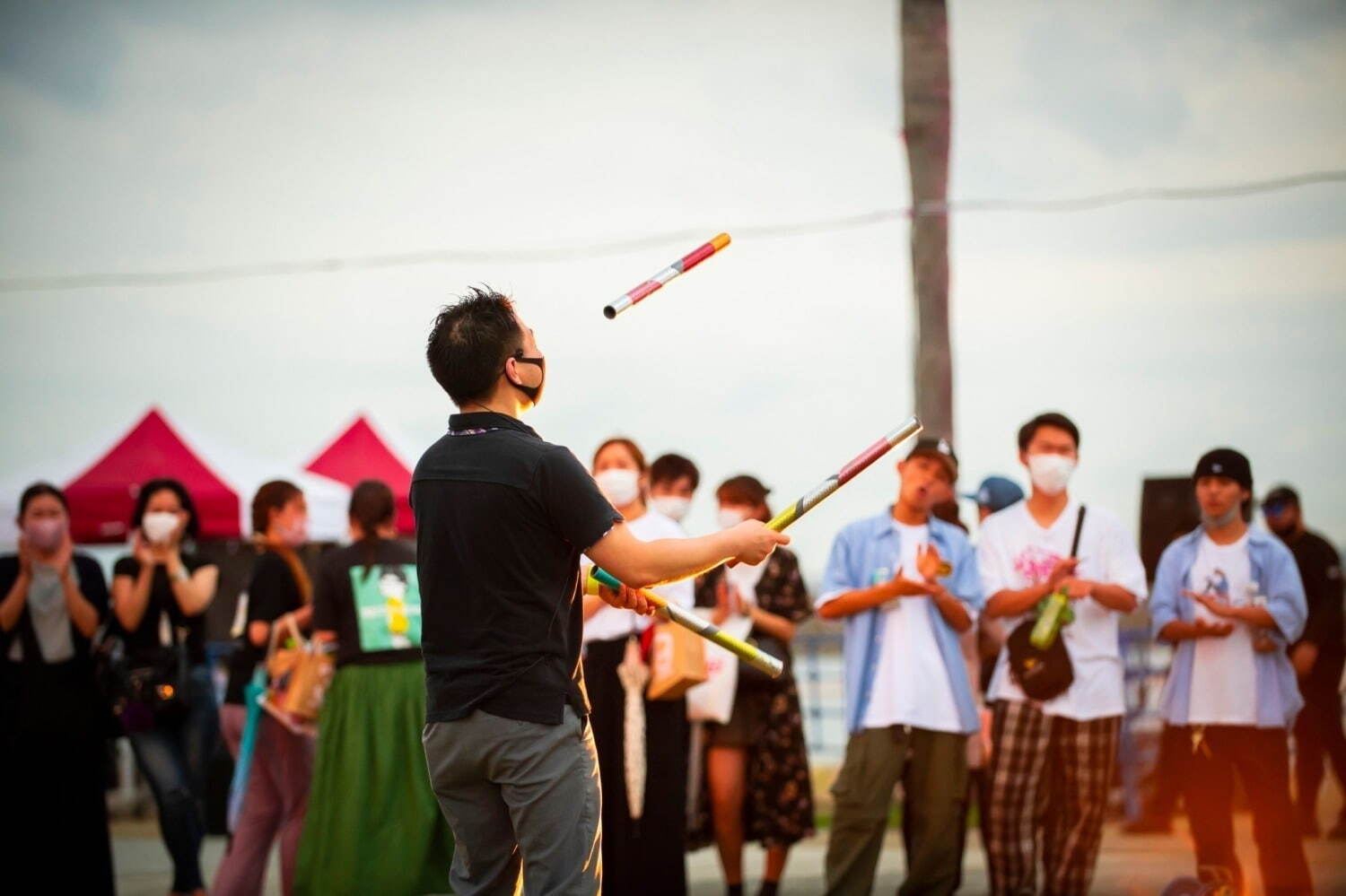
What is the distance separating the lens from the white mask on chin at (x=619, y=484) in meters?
6.56

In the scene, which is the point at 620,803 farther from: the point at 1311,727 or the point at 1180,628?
the point at 1311,727

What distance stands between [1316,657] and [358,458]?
284 inches

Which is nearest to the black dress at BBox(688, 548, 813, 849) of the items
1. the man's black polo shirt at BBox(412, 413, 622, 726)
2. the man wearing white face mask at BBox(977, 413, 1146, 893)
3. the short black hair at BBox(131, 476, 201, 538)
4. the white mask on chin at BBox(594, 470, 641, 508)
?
the white mask on chin at BBox(594, 470, 641, 508)

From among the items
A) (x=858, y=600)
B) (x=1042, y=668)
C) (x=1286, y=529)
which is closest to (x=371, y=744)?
(x=858, y=600)

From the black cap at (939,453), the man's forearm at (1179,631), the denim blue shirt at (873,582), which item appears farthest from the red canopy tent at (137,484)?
the man's forearm at (1179,631)

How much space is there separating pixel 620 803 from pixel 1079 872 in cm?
179

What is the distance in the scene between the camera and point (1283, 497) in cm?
884

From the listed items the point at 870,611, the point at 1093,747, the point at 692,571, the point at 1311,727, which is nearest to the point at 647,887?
the point at 870,611

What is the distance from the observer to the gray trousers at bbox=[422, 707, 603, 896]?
3.81m

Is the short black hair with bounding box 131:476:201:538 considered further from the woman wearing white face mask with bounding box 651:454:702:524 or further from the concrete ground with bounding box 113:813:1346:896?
the woman wearing white face mask with bounding box 651:454:702:524

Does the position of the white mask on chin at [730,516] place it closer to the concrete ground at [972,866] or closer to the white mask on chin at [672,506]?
the white mask on chin at [672,506]

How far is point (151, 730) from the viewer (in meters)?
7.00

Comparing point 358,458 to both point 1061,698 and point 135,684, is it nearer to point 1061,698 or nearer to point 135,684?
Result: point 135,684

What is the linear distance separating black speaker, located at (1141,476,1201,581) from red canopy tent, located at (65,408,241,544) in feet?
20.3
